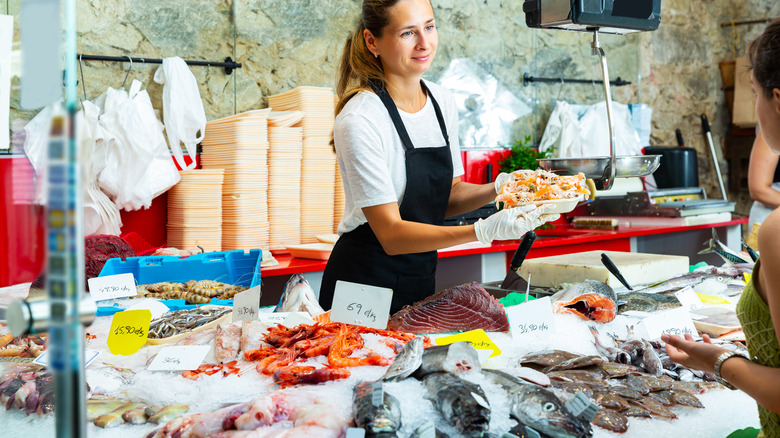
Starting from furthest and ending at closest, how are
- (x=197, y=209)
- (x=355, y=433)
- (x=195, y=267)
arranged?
(x=197, y=209) < (x=195, y=267) < (x=355, y=433)

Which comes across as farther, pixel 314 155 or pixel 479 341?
pixel 314 155

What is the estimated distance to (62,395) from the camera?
68cm

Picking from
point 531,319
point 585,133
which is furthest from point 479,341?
point 585,133

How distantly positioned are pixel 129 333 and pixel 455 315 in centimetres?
96

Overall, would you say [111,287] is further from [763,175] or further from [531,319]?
[763,175]

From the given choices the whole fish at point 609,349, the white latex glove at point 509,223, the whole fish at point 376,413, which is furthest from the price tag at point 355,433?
the white latex glove at point 509,223

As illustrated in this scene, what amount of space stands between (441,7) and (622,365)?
4.46 meters

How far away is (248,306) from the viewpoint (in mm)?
2102

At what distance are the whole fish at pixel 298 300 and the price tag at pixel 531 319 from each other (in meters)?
0.72

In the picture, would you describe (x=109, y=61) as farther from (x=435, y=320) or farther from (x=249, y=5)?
(x=435, y=320)

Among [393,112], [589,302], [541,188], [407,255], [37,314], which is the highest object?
[393,112]

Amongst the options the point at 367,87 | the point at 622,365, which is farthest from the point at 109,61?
the point at 622,365

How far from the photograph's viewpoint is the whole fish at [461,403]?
4.06ft

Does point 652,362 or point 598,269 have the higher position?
point 598,269
